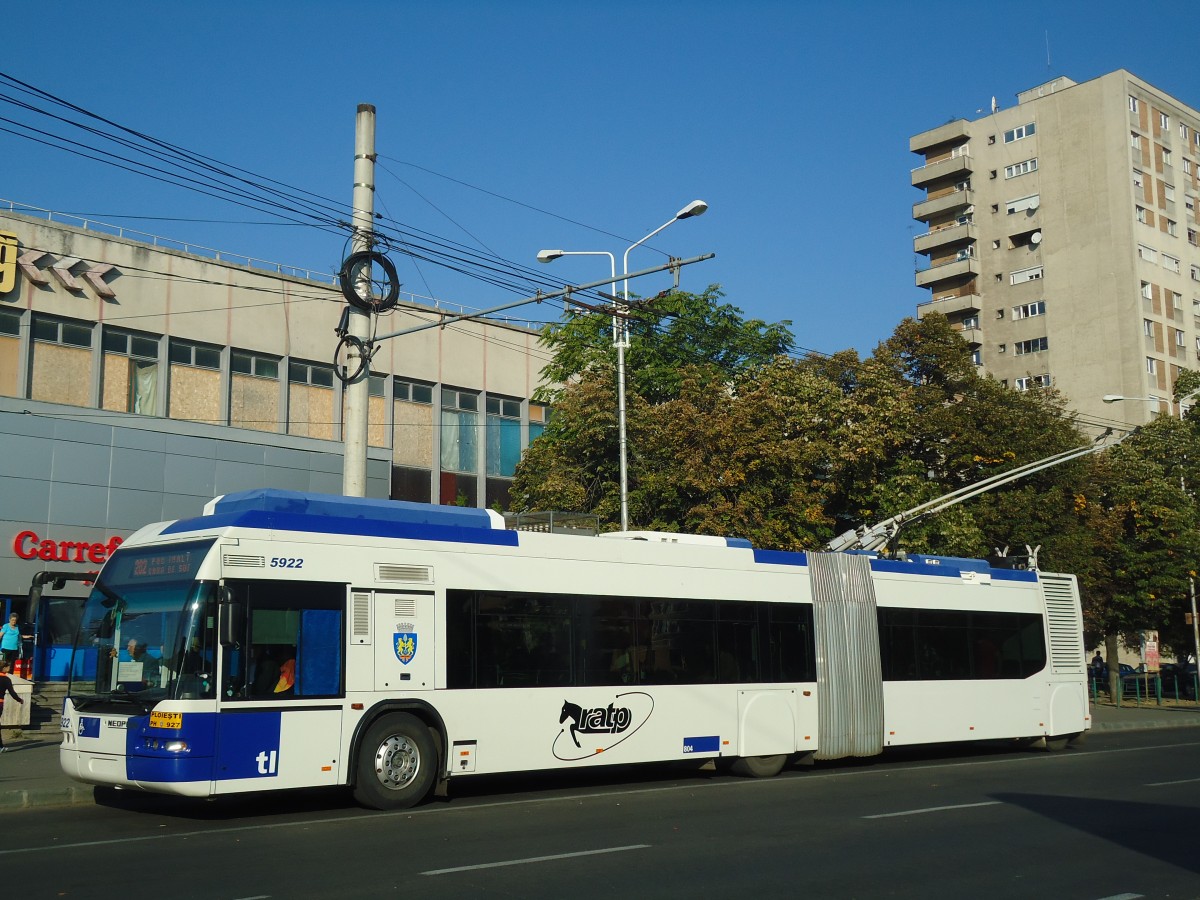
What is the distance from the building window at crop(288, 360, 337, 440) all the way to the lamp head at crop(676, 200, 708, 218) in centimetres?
1719

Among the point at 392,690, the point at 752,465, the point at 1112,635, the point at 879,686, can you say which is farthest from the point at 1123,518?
the point at 392,690

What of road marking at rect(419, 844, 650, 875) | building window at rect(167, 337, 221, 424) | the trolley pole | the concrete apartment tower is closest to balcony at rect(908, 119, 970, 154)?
the concrete apartment tower

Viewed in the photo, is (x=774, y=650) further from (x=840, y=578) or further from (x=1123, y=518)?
(x=1123, y=518)

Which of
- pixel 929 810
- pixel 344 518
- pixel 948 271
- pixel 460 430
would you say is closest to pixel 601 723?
pixel 929 810

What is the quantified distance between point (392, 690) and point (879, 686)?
8.74m

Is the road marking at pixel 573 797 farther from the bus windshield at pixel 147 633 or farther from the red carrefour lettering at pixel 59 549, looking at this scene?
the red carrefour lettering at pixel 59 549

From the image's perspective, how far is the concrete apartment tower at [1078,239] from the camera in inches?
2613

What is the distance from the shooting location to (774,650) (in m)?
17.5

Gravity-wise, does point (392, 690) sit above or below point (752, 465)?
below

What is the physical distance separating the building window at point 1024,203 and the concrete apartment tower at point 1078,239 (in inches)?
3.2

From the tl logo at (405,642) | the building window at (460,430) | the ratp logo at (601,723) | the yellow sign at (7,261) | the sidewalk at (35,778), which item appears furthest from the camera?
the building window at (460,430)

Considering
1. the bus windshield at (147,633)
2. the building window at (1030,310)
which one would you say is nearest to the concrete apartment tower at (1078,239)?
the building window at (1030,310)

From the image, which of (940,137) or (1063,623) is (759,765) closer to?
(1063,623)

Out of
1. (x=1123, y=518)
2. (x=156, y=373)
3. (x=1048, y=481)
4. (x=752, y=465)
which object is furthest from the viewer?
(x=1123, y=518)
